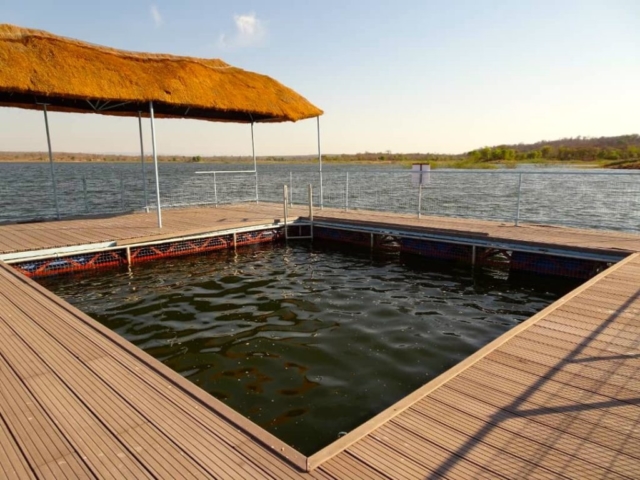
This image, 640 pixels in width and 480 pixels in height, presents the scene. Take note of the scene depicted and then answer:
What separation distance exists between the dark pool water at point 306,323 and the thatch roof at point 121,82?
3886mm

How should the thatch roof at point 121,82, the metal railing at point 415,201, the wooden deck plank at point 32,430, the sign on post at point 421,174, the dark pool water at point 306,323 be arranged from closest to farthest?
the wooden deck plank at point 32,430
the dark pool water at point 306,323
the thatch roof at point 121,82
the sign on post at point 421,174
the metal railing at point 415,201

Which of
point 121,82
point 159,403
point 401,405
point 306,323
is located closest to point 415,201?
point 121,82

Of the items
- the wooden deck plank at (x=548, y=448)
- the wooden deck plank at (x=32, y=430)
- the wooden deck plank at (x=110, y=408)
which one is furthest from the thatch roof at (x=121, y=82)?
the wooden deck plank at (x=548, y=448)

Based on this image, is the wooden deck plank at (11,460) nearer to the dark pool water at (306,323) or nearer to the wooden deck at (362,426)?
the wooden deck at (362,426)

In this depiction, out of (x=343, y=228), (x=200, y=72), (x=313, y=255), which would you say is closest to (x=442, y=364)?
(x=313, y=255)

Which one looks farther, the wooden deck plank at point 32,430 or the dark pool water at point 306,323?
the dark pool water at point 306,323

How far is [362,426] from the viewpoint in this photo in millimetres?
2574

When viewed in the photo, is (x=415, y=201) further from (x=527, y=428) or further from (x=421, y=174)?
(x=527, y=428)

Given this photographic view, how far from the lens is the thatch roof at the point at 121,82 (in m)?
8.45

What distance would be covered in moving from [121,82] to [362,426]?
9378mm

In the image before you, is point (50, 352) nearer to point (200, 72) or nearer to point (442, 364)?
point (442, 364)

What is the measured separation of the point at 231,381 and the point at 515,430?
8.56ft

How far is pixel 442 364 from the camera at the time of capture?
4.43 metres

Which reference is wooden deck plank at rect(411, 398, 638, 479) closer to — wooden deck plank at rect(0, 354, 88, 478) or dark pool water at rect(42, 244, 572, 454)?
dark pool water at rect(42, 244, 572, 454)
